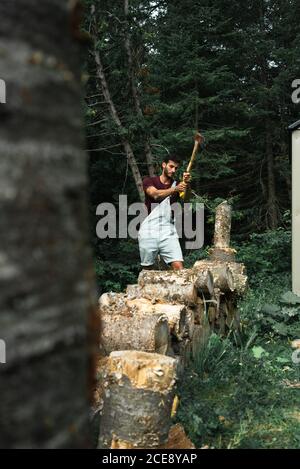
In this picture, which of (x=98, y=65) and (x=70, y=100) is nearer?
(x=70, y=100)

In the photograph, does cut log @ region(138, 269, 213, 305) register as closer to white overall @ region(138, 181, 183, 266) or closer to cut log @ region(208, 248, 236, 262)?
white overall @ region(138, 181, 183, 266)

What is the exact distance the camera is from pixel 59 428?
2.77 ft

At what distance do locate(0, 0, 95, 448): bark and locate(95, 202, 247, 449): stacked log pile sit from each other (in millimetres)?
1825

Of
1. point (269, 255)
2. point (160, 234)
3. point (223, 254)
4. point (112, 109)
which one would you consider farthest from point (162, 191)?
point (269, 255)

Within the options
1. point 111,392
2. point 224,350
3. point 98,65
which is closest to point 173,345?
point 224,350

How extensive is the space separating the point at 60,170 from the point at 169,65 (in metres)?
12.0

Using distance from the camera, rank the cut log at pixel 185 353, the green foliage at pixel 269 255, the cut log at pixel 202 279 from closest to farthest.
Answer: the cut log at pixel 185 353 < the cut log at pixel 202 279 < the green foliage at pixel 269 255

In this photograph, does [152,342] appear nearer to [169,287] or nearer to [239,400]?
[239,400]

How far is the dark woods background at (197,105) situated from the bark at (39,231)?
885 cm

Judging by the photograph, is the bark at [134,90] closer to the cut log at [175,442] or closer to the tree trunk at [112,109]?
the tree trunk at [112,109]

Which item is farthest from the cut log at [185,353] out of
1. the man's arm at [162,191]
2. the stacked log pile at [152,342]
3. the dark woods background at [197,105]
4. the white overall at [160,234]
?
the dark woods background at [197,105]

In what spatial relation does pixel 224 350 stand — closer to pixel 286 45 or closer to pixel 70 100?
pixel 70 100

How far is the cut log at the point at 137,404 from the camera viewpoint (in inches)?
102

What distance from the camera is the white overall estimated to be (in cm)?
575
